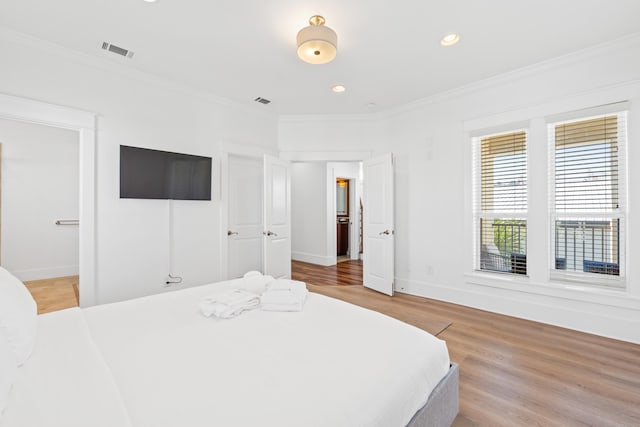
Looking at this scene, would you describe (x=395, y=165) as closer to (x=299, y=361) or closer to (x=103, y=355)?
(x=299, y=361)

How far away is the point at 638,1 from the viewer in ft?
7.01

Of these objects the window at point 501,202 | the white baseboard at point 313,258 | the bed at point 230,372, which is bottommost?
the white baseboard at point 313,258

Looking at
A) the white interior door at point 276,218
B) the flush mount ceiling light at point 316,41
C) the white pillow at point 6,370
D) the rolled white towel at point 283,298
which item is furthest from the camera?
the white interior door at point 276,218

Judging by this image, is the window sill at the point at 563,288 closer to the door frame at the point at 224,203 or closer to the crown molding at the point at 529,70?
the crown molding at the point at 529,70

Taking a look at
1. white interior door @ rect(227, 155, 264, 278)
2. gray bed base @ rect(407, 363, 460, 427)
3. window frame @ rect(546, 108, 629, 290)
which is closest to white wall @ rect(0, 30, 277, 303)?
white interior door @ rect(227, 155, 264, 278)

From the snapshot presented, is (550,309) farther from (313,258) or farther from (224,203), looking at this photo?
(313,258)

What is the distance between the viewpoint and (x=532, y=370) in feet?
6.89

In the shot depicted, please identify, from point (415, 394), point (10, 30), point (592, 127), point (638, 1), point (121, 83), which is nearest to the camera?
point (415, 394)

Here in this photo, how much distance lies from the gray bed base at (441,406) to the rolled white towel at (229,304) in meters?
1.03

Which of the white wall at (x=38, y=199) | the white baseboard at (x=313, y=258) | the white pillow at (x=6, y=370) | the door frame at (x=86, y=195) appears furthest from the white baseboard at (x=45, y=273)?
the white pillow at (x=6, y=370)

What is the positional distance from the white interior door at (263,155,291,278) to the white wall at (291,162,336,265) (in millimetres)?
1882

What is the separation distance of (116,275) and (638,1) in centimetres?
507

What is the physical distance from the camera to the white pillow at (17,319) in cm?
105

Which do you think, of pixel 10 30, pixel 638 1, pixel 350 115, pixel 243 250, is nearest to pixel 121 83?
pixel 10 30
